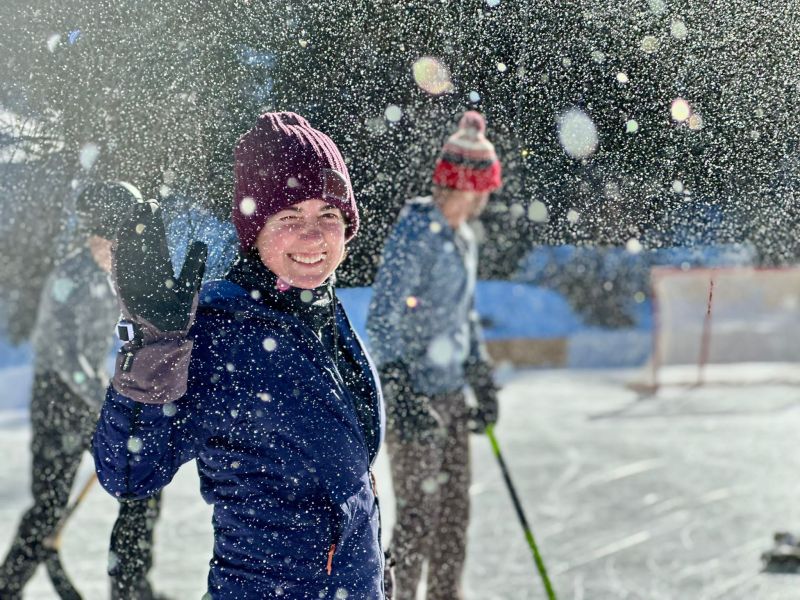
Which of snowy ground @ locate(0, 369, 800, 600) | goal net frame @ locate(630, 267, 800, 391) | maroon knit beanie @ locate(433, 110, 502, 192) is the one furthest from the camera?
goal net frame @ locate(630, 267, 800, 391)

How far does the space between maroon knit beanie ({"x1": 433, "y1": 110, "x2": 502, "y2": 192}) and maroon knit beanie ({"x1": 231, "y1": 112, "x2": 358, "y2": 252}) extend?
570 mm

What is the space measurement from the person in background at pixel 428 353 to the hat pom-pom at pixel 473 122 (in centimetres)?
14

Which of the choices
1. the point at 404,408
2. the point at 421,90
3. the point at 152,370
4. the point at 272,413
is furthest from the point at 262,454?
the point at 404,408

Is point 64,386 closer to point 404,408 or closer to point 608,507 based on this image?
point 404,408

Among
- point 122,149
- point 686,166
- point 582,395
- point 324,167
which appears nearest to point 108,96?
point 122,149

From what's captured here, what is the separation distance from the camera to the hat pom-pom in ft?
6.38

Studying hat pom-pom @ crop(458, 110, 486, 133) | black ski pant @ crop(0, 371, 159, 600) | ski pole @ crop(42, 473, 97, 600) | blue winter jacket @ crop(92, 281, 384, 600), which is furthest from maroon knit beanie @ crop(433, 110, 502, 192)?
ski pole @ crop(42, 473, 97, 600)

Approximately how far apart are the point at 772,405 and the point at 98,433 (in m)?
6.21

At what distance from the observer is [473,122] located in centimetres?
202

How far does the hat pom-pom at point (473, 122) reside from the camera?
76.5 inches

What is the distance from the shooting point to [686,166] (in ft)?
5.56

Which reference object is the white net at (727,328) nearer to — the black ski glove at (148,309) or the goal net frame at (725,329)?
the goal net frame at (725,329)

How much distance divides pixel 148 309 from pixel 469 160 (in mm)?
1138

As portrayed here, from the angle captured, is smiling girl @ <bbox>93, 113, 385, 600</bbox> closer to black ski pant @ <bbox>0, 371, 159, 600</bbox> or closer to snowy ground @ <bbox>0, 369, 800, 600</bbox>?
black ski pant @ <bbox>0, 371, 159, 600</bbox>
